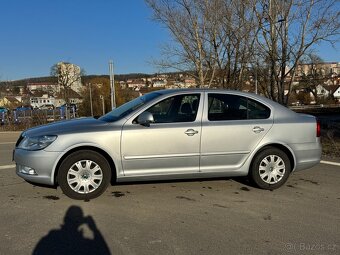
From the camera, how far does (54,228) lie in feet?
15.4

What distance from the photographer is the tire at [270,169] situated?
6387 millimetres

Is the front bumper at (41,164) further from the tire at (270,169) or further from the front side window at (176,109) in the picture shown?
the tire at (270,169)

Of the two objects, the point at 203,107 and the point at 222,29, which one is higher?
the point at 222,29

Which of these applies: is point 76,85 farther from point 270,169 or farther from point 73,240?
point 73,240

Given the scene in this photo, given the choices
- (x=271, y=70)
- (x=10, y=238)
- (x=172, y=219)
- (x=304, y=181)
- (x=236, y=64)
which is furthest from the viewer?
(x=236, y=64)

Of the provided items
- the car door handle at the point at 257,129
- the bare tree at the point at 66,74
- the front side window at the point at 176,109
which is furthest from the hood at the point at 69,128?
the bare tree at the point at 66,74

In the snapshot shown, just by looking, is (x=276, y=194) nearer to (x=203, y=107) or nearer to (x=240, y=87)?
(x=203, y=107)

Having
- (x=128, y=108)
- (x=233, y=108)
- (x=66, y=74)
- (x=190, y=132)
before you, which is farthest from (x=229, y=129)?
(x=66, y=74)

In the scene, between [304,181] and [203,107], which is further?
[304,181]

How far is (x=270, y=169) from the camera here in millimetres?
6426

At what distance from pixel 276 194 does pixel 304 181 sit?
1.08m

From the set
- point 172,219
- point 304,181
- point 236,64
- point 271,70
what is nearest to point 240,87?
point 236,64

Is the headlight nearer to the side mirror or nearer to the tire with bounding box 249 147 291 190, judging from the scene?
the side mirror

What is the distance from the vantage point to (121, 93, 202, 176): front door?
5.89 metres
